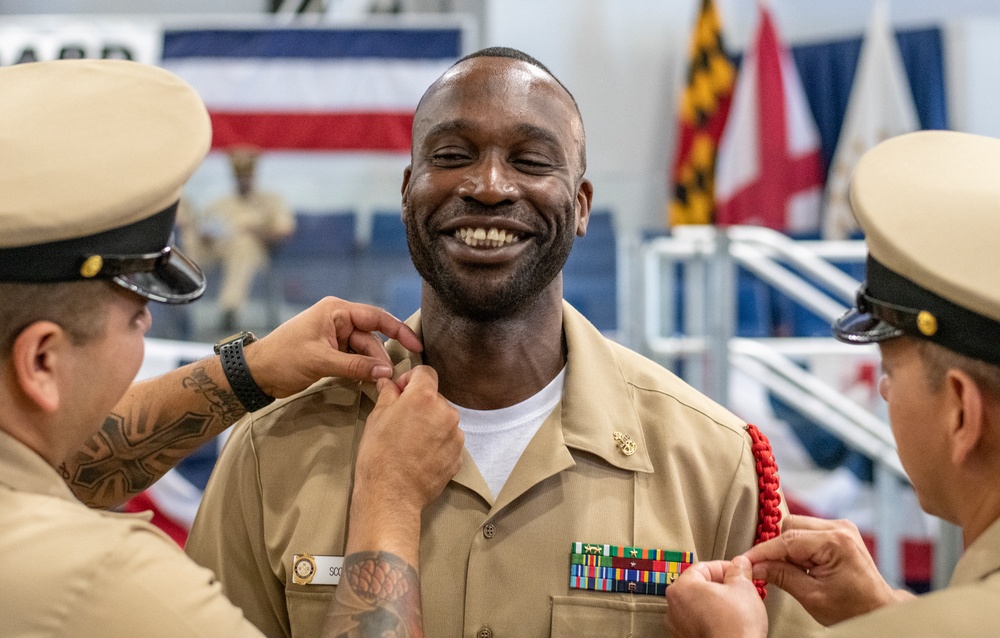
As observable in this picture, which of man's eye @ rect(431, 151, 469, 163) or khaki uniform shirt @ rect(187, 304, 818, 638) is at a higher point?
man's eye @ rect(431, 151, 469, 163)

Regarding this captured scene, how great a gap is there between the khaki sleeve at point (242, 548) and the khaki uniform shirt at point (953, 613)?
107 centimetres

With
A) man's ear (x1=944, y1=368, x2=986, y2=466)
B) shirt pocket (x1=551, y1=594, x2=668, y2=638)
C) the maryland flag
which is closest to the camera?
man's ear (x1=944, y1=368, x2=986, y2=466)

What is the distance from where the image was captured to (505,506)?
2.00 meters

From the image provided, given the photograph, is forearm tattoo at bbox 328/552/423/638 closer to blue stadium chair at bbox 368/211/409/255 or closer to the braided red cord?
the braided red cord

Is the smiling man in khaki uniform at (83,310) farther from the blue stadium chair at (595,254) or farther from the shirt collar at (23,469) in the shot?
the blue stadium chair at (595,254)

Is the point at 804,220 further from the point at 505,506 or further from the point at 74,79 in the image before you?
the point at 74,79

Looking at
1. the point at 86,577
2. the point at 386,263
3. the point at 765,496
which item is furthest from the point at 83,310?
the point at 386,263

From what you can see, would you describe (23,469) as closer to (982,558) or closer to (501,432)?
(501,432)

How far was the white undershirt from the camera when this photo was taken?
208 cm

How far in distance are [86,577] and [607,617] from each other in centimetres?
96

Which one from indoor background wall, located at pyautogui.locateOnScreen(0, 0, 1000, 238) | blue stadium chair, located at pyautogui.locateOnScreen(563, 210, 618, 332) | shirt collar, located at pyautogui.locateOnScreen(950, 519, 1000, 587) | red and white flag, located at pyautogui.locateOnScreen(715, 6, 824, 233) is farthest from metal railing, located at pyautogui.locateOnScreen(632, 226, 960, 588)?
red and white flag, located at pyautogui.locateOnScreen(715, 6, 824, 233)

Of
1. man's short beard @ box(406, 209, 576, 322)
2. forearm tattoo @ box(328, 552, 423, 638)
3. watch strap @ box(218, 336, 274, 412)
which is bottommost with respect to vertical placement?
forearm tattoo @ box(328, 552, 423, 638)

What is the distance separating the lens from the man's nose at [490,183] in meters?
2.01

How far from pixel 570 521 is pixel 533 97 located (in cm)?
78
